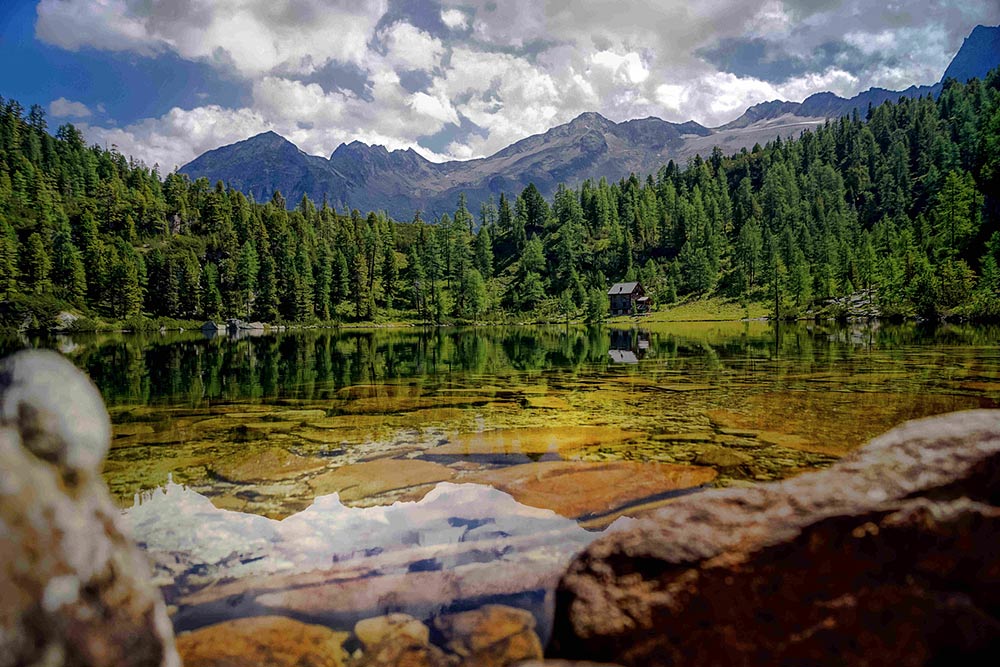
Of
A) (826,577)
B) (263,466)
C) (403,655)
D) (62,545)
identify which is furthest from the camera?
(263,466)

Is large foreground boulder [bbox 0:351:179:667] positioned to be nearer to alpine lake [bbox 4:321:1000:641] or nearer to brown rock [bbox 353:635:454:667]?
brown rock [bbox 353:635:454:667]

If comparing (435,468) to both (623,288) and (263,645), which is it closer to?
(263,645)

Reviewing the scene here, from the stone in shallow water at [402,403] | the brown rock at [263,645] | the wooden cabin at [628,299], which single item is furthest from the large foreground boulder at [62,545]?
the wooden cabin at [628,299]

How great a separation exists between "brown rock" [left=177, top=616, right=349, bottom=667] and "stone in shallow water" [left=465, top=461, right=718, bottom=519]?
11.0 ft

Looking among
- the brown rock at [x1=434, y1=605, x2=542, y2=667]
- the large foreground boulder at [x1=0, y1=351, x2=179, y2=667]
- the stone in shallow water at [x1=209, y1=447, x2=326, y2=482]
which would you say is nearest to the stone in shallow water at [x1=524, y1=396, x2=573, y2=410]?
the stone in shallow water at [x1=209, y1=447, x2=326, y2=482]

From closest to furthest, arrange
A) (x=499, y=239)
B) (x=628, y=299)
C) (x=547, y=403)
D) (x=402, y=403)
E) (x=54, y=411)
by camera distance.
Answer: (x=54, y=411) → (x=547, y=403) → (x=402, y=403) → (x=628, y=299) → (x=499, y=239)

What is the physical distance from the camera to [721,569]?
334 cm

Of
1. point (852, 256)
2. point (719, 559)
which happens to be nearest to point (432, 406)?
point (719, 559)

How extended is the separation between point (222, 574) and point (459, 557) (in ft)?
7.98

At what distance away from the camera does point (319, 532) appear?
249 inches

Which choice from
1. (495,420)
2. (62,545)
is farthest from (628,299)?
(62,545)

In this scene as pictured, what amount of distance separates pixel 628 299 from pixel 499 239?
57732mm

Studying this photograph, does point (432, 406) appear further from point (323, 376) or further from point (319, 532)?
point (323, 376)

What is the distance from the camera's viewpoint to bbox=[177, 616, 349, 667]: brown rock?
158 inches
